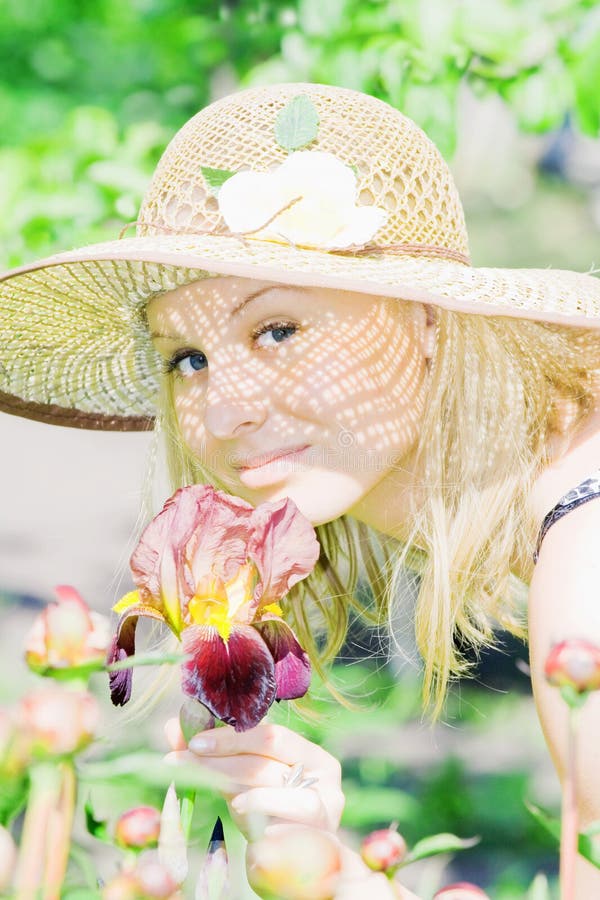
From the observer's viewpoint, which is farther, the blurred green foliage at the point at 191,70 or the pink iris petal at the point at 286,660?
the blurred green foliage at the point at 191,70

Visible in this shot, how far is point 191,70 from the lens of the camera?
7.22 feet

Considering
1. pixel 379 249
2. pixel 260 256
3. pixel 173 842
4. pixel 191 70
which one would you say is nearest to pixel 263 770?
pixel 173 842

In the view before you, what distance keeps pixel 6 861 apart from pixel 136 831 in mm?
75

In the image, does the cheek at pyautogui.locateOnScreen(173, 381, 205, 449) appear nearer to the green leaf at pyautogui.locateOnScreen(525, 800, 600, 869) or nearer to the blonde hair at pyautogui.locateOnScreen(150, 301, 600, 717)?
the blonde hair at pyautogui.locateOnScreen(150, 301, 600, 717)

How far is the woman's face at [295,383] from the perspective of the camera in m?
1.03

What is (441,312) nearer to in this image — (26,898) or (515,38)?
(26,898)

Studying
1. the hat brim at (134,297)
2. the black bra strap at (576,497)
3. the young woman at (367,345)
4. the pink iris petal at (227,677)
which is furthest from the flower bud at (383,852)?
the black bra strap at (576,497)

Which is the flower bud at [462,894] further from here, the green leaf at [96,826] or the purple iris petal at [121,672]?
the purple iris petal at [121,672]

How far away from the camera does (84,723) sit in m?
0.32

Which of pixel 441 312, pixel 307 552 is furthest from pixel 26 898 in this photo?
pixel 441 312

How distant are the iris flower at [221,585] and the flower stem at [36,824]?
0.18 m

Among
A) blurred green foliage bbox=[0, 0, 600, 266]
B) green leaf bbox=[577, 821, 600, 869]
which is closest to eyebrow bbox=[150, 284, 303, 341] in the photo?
green leaf bbox=[577, 821, 600, 869]

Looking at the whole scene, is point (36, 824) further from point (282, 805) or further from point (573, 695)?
point (282, 805)

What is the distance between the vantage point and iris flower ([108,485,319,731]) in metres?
0.51
